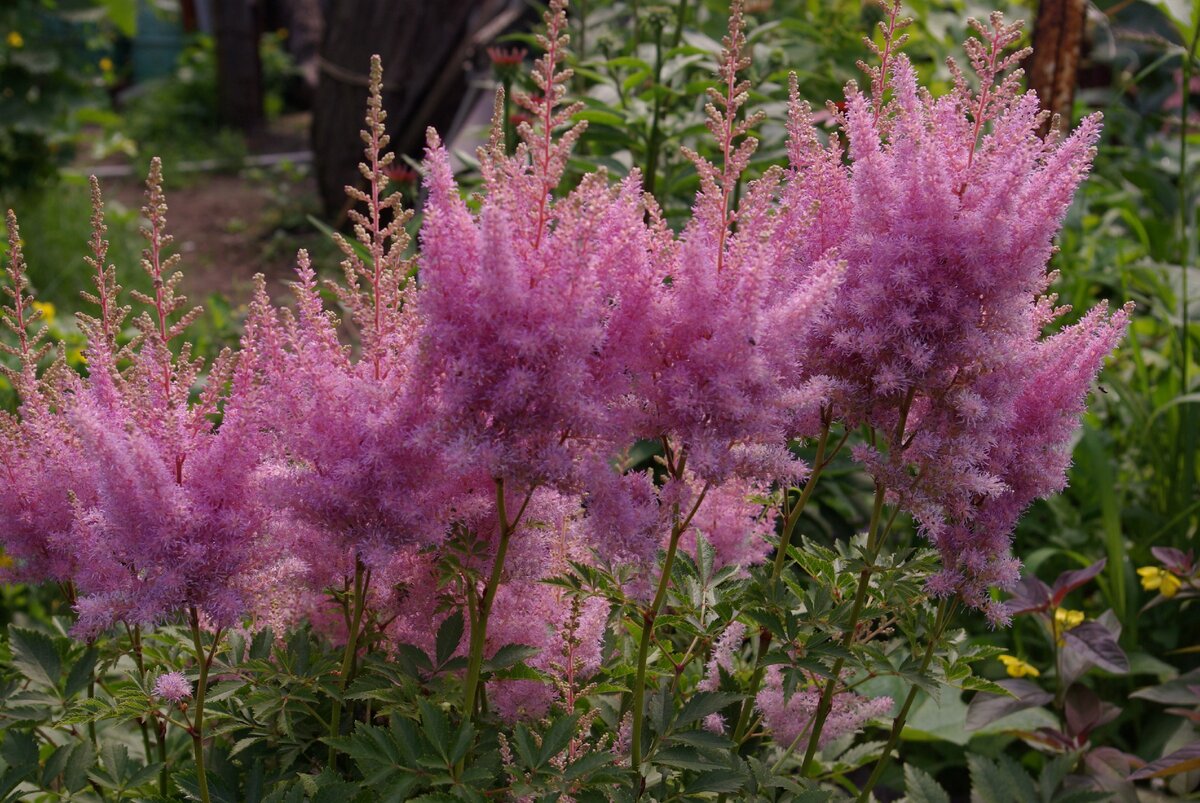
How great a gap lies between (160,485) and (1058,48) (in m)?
2.99

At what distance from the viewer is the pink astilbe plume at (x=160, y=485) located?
127 centimetres

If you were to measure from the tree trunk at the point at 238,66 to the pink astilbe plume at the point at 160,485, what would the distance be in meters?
8.87

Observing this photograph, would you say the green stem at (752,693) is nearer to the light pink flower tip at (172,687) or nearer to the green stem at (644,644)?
the green stem at (644,644)

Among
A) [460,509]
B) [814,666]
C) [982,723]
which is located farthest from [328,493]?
[982,723]

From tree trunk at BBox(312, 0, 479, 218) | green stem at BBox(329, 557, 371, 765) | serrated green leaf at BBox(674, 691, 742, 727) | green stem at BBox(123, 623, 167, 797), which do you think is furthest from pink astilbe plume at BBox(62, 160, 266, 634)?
tree trunk at BBox(312, 0, 479, 218)

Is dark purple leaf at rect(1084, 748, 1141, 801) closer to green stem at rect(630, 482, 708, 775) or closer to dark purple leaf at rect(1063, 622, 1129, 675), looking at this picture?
dark purple leaf at rect(1063, 622, 1129, 675)

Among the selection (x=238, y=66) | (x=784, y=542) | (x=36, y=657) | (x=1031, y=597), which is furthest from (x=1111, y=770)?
(x=238, y=66)

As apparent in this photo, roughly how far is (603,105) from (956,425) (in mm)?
1906

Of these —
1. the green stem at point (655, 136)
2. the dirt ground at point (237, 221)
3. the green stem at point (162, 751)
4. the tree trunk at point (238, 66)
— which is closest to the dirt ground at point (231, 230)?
the dirt ground at point (237, 221)

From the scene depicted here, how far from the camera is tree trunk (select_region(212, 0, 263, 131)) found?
30.8 ft

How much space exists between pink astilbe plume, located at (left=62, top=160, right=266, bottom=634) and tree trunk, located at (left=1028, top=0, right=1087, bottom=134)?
273cm

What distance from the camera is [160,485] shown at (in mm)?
1273

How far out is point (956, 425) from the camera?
143 cm

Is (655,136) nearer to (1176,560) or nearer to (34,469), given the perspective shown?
(1176,560)
